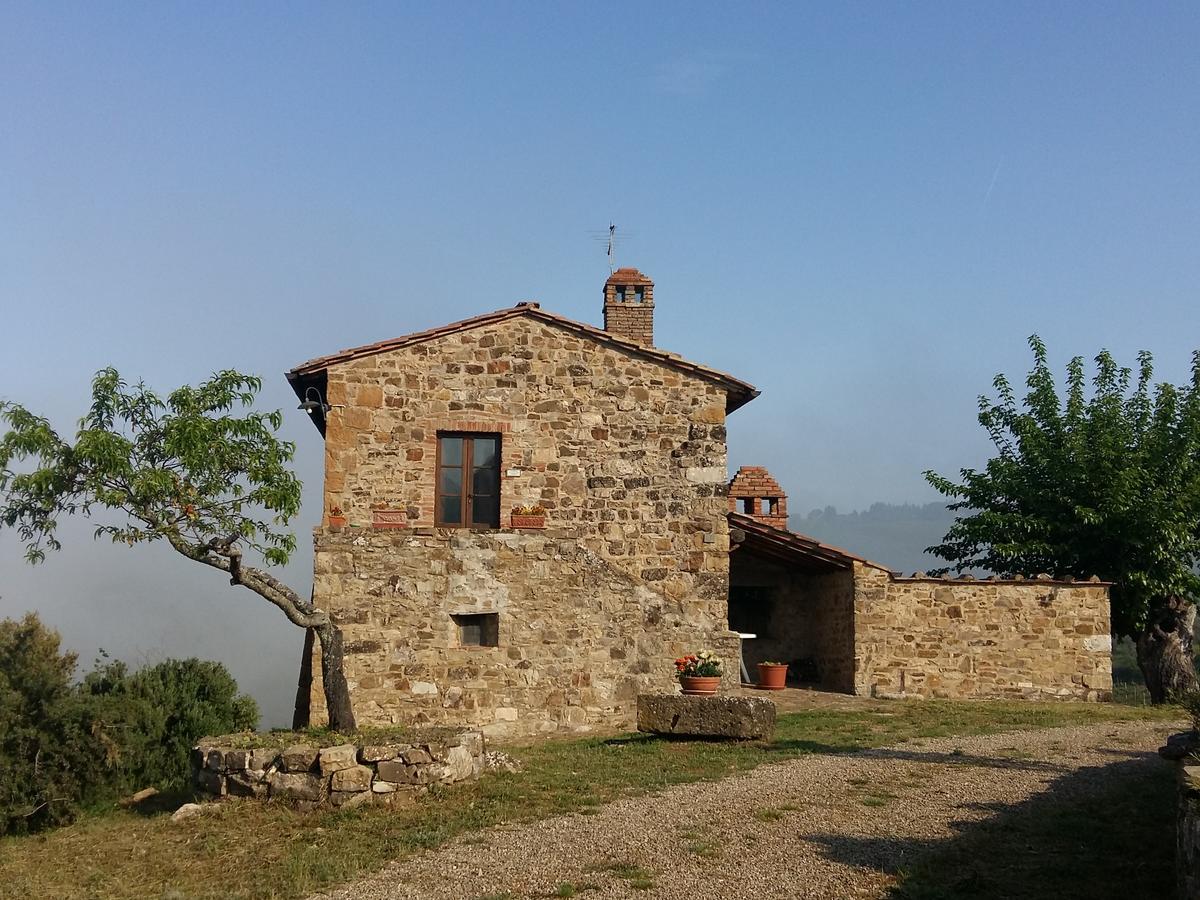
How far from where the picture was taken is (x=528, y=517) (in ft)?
48.9

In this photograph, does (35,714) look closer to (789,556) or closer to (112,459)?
(112,459)

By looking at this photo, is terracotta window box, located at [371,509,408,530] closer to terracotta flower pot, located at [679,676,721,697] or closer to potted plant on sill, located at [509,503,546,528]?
potted plant on sill, located at [509,503,546,528]

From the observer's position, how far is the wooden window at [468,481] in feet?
49.0

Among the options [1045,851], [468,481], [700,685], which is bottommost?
[1045,851]

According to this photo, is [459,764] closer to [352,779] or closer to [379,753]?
[379,753]

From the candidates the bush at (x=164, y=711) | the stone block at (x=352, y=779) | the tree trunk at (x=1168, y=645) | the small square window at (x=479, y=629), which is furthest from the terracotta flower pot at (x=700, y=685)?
the tree trunk at (x=1168, y=645)

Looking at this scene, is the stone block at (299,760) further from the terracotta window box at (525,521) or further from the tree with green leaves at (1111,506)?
the tree with green leaves at (1111,506)

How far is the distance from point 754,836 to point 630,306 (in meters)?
12.4

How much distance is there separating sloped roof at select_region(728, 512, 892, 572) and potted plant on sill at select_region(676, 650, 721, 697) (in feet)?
17.9

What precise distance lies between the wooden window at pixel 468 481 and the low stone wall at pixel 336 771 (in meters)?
5.36

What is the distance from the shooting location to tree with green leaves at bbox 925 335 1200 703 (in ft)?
64.3

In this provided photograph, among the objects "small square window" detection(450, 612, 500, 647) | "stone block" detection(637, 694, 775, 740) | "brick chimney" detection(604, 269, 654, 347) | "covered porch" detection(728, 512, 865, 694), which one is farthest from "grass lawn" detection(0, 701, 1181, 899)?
"brick chimney" detection(604, 269, 654, 347)

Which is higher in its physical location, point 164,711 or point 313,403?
point 313,403

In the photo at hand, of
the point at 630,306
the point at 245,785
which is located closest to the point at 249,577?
the point at 245,785
